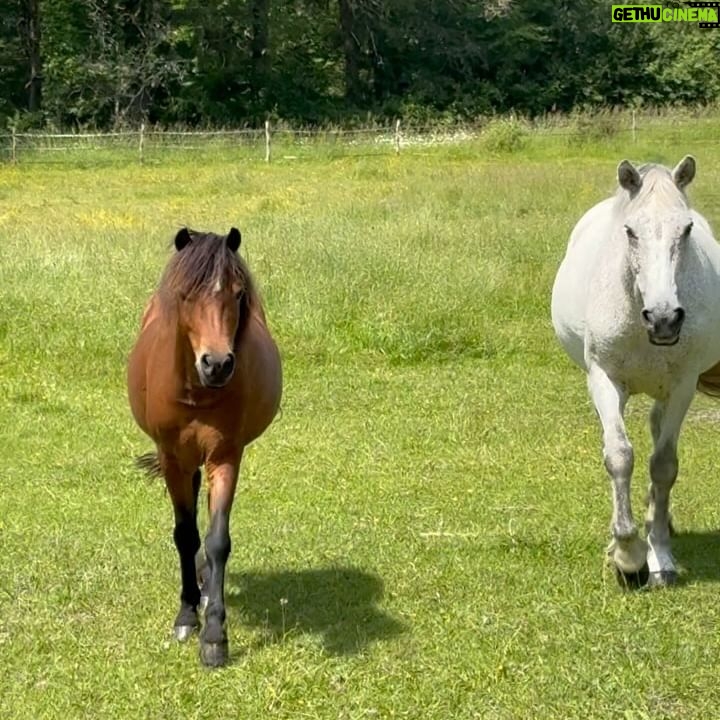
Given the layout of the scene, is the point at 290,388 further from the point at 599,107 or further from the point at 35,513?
the point at 599,107

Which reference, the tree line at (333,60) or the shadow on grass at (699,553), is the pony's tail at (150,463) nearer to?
the shadow on grass at (699,553)

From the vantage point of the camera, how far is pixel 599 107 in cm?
4306

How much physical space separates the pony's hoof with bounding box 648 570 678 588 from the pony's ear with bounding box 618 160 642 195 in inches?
66.1

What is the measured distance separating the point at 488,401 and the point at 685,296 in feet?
13.1

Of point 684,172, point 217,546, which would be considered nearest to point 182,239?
point 217,546

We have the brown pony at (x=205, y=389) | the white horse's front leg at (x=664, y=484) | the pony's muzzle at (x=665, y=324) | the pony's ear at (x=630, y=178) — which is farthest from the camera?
the white horse's front leg at (x=664, y=484)

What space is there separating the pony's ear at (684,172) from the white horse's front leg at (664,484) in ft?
2.97

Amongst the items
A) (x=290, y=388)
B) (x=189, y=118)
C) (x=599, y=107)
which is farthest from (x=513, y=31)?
(x=290, y=388)

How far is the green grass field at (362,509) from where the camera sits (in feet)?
13.9

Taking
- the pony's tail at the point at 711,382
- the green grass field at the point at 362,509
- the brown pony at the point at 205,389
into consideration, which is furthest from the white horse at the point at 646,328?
the brown pony at the point at 205,389

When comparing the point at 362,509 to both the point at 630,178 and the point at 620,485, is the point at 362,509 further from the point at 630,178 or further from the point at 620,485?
the point at 630,178

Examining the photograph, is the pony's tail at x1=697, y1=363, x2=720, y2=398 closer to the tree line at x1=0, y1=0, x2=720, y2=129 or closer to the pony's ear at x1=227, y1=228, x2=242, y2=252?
the pony's ear at x1=227, y1=228, x2=242, y2=252

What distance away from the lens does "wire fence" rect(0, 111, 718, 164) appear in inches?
1188

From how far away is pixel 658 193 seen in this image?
4.96 meters
